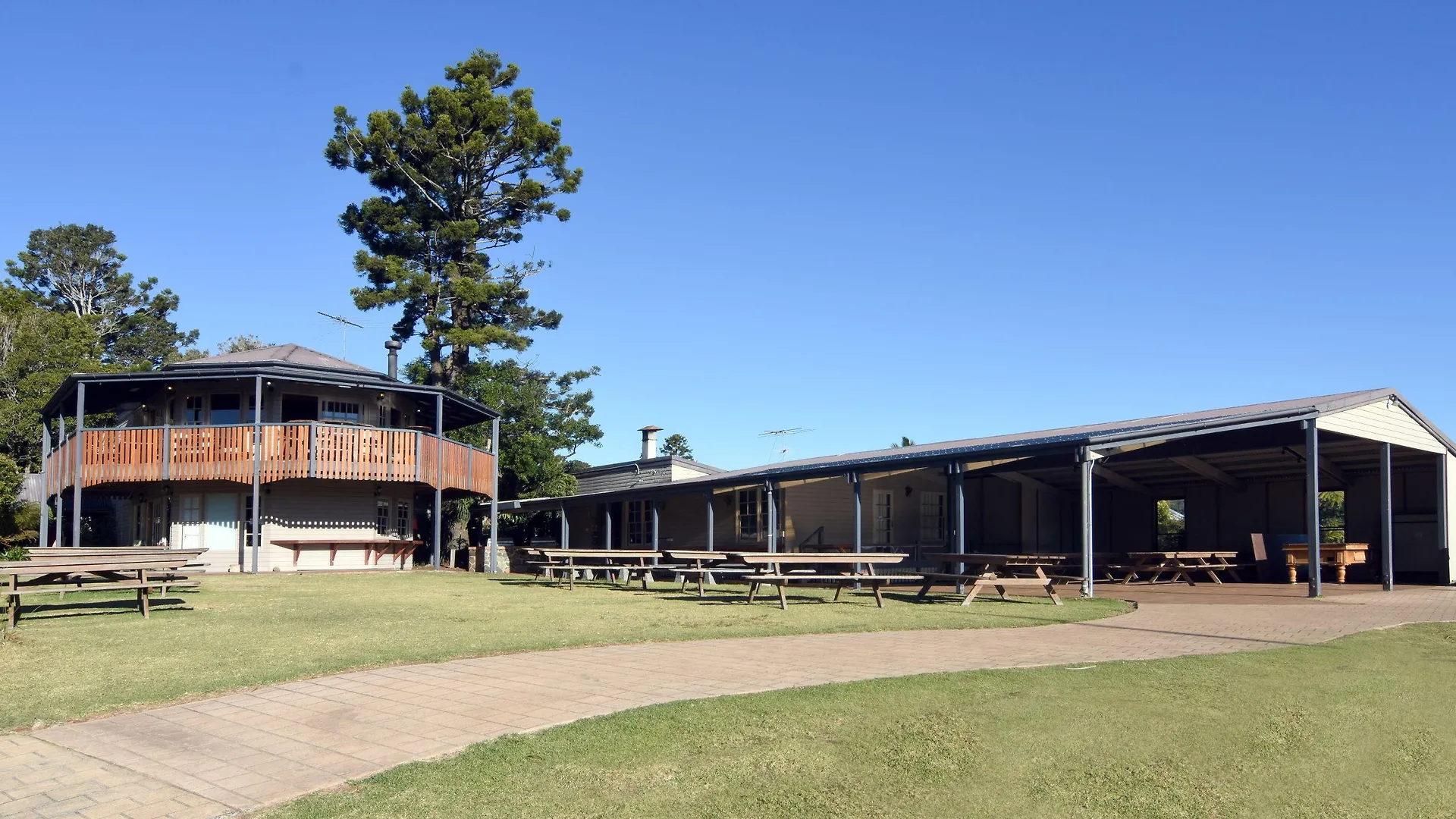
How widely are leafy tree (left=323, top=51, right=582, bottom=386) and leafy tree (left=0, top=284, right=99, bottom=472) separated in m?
9.77

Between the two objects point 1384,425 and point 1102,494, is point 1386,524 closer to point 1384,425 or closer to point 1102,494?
point 1384,425

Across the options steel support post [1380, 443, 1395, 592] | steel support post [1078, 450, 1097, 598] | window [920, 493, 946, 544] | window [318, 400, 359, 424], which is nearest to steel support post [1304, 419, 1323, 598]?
steel support post [1380, 443, 1395, 592]

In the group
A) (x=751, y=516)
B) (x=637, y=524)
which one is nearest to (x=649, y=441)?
(x=637, y=524)

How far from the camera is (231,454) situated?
2266cm

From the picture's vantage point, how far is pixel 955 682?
7348 millimetres

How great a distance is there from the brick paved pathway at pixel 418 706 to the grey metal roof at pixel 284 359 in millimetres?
18117

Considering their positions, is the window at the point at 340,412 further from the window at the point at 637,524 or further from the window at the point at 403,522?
the window at the point at 637,524

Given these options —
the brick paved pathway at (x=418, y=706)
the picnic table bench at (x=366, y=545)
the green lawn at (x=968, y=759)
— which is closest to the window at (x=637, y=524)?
the picnic table bench at (x=366, y=545)

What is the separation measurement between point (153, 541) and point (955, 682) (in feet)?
77.6

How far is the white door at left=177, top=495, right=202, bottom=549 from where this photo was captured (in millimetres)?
24172

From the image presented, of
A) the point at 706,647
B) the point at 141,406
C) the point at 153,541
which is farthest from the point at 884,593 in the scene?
the point at 141,406

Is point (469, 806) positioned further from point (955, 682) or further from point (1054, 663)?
point (1054, 663)

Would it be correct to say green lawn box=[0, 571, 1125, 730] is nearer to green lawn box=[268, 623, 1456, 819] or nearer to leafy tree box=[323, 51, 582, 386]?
green lawn box=[268, 623, 1456, 819]

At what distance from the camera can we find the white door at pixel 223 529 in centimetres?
2422
